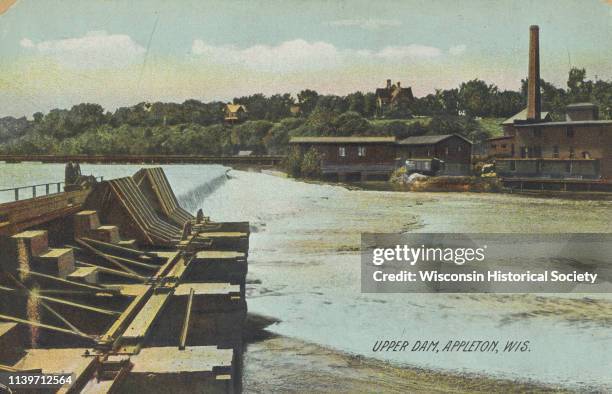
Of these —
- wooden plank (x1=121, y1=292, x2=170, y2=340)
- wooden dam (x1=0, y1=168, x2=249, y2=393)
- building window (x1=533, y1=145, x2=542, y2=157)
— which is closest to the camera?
wooden dam (x1=0, y1=168, x2=249, y2=393)

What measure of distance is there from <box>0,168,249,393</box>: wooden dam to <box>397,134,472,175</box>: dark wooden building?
12.0 metres

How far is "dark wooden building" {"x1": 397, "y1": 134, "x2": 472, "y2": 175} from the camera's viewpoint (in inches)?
688

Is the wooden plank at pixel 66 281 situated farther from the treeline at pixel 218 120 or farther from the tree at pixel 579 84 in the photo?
the tree at pixel 579 84

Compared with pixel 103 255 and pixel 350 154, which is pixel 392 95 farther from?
pixel 103 255

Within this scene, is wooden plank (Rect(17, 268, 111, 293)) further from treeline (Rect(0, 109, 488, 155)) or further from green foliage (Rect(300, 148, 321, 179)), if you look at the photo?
green foliage (Rect(300, 148, 321, 179))

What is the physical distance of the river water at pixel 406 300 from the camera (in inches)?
211

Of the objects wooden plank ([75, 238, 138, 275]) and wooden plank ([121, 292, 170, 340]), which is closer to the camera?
wooden plank ([121, 292, 170, 340])

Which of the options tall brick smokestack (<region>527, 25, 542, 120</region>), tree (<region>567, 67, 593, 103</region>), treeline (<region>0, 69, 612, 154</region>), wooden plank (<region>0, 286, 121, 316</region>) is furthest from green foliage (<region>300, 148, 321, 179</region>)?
wooden plank (<region>0, 286, 121, 316</region>)

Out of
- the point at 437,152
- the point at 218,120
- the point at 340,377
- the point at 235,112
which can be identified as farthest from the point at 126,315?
the point at 437,152

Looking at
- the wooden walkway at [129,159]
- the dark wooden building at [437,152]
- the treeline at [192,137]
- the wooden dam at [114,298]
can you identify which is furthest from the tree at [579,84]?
the dark wooden building at [437,152]

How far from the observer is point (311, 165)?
14.2 meters

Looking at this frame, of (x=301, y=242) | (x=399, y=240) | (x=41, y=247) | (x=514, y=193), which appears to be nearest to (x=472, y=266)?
(x=399, y=240)

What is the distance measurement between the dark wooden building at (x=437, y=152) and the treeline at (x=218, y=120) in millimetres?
3942

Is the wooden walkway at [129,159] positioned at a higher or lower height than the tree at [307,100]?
lower
